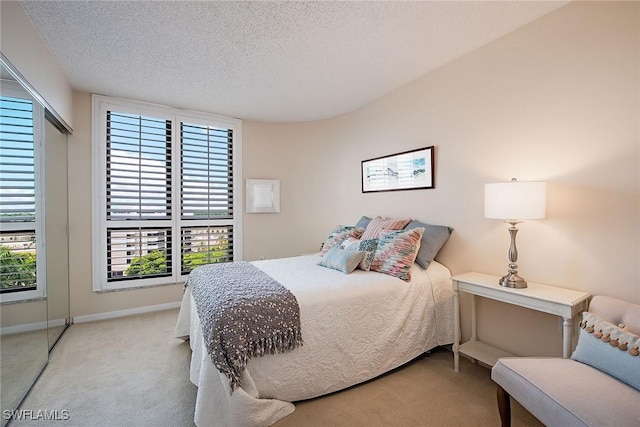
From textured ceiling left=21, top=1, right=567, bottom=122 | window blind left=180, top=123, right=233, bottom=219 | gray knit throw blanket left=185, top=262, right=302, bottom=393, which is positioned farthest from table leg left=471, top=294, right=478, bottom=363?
window blind left=180, top=123, right=233, bottom=219

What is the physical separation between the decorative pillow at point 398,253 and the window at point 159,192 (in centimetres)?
237

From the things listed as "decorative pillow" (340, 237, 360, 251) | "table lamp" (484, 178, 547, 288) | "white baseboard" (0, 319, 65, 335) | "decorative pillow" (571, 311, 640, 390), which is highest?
"table lamp" (484, 178, 547, 288)

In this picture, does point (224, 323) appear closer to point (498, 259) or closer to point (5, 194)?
point (5, 194)

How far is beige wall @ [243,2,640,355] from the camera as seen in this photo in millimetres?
1688

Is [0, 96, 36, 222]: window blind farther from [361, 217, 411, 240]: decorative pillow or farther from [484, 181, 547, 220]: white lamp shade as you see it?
[484, 181, 547, 220]: white lamp shade

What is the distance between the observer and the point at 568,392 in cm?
119

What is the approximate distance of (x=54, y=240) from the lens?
2.65 metres

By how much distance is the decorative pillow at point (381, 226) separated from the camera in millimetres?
2857

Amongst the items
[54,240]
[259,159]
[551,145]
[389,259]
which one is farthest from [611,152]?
[54,240]

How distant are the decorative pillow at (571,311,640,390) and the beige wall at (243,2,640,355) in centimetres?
52

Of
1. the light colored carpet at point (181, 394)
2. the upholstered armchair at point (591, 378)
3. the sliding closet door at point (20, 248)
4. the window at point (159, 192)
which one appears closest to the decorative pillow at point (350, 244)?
the light colored carpet at point (181, 394)

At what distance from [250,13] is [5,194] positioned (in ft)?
6.36

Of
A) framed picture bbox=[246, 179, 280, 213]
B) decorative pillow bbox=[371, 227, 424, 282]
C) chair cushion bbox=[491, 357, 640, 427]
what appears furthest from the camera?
framed picture bbox=[246, 179, 280, 213]

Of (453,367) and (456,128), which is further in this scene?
(456,128)
